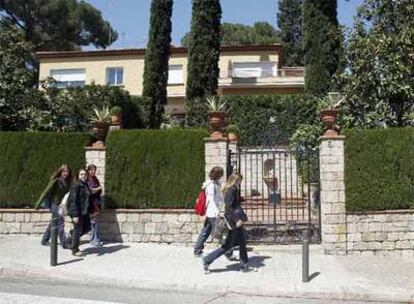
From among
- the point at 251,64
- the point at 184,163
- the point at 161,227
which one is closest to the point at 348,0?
the point at 184,163

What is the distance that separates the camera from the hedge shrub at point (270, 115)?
24.0 m

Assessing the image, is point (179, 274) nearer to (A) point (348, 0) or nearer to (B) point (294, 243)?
(B) point (294, 243)

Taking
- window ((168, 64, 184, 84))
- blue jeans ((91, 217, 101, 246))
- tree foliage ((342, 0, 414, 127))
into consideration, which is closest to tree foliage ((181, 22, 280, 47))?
window ((168, 64, 184, 84))

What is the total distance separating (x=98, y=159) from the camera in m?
13.5

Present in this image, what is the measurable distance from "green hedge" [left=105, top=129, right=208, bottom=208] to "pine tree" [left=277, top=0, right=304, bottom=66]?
40.1 meters

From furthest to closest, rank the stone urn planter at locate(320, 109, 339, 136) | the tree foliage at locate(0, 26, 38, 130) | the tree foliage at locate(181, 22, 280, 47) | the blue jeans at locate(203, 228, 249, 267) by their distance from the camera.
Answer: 1. the tree foliage at locate(181, 22, 280, 47)
2. the tree foliage at locate(0, 26, 38, 130)
3. the stone urn planter at locate(320, 109, 339, 136)
4. the blue jeans at locate(203, 228, 249, 267)

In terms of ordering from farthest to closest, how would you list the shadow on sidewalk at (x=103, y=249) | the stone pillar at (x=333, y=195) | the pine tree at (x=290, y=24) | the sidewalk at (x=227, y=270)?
the pine tree at (x=290, y=24), the stone pillar at (x=333, y=195), the shadow on sidewalk at (x=103, y=249), the sidewalk at (x=227, y=270)

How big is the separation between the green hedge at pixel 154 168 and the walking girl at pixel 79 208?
64.8 inches

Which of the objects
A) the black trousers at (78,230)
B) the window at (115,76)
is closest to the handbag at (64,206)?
the black trousers at (78,230)

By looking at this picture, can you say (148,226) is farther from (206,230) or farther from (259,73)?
(259,73)

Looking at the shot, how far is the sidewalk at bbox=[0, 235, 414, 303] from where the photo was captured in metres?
9.38

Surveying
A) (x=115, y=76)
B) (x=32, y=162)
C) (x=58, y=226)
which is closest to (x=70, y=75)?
(x=115, y=76)

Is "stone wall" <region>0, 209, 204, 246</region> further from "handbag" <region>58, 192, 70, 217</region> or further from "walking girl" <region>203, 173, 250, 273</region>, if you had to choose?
"walking girl" <region>203, 173, 250, 273</region>

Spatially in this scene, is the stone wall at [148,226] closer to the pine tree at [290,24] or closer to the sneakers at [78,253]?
the sneakers at [78,253]
